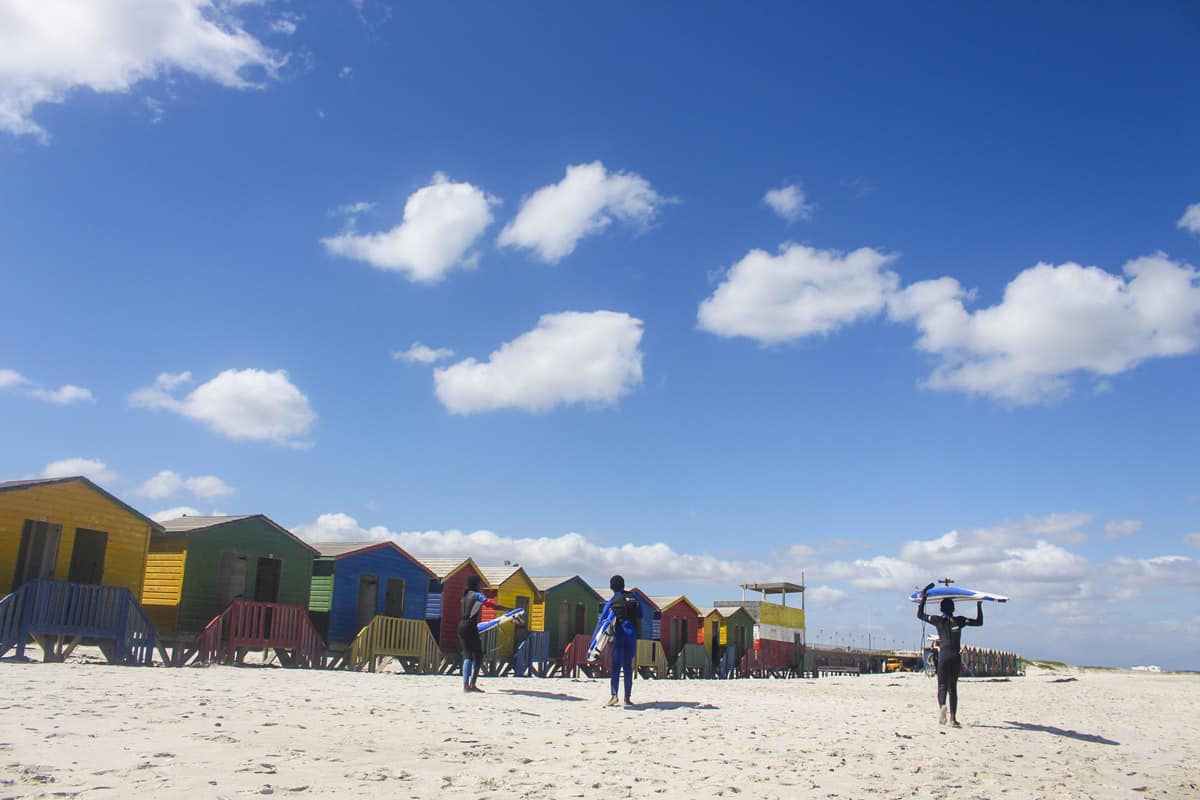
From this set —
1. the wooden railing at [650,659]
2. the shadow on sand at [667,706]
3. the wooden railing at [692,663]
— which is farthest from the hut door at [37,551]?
the wooden railing at [692,663]

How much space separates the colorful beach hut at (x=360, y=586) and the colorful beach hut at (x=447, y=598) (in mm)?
329

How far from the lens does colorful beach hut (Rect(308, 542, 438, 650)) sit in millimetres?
25734

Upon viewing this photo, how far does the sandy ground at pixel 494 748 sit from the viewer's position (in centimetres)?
629

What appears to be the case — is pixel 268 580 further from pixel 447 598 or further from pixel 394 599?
pixel 447 598

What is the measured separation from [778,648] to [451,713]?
39.0m

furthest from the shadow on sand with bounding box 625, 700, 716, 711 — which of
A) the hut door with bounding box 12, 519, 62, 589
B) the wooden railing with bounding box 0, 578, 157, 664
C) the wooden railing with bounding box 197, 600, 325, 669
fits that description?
the hut door with bounding box 12, 519, 62, 589

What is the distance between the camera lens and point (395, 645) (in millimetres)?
24000

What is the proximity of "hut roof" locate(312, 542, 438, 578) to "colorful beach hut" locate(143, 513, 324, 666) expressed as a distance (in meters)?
2.01

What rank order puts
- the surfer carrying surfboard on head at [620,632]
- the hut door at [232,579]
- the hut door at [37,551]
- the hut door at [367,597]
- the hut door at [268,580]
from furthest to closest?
the hut door at [367,597] < the hut door at [232,579] < the hut door at [268,580] < the hut door at [37,551] < the surfer carrying surfboard on head at [620,632]

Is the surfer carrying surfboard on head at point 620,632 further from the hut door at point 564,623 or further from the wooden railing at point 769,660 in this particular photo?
the wooden railing at point 769,660

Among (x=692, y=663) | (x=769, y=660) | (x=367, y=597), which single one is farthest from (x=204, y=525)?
(x=769, y=660)

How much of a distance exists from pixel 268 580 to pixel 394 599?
492 centimetres

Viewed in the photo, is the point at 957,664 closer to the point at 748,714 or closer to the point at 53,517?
the point at 748,714

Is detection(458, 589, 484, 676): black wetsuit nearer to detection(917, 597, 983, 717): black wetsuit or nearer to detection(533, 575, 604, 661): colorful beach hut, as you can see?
detection(917, 597, 983, 717): black wetsuit
